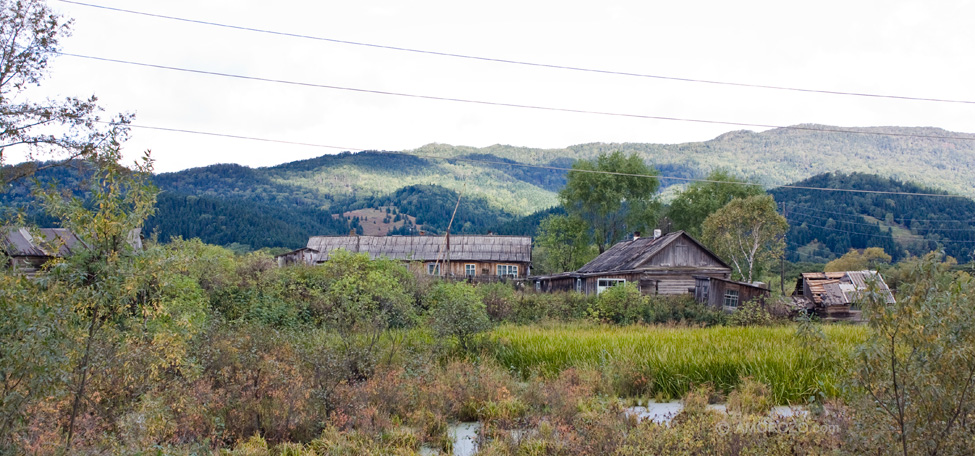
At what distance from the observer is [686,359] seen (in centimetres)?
1316

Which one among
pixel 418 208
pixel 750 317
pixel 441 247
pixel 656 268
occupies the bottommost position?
pixel 750 317

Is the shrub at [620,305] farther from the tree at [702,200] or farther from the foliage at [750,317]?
the tree at [702,200]

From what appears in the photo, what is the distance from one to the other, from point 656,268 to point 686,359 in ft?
78.5

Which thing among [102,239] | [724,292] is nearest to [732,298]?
[724,292]

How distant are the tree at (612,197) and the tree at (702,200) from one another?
291cm

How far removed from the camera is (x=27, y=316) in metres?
5.45

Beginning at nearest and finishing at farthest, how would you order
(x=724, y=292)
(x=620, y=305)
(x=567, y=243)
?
(x=620, y=305)
(x=724, y=292)
(x=567, y=243)

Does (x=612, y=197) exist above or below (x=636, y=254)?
above

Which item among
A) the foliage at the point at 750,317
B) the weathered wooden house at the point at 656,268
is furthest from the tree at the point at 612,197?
the foliage at the point at 750,317

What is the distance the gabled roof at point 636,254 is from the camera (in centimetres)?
3630

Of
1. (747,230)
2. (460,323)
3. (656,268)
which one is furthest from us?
(747,230)

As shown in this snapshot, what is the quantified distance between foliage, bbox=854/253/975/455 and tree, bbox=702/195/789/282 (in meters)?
46.3

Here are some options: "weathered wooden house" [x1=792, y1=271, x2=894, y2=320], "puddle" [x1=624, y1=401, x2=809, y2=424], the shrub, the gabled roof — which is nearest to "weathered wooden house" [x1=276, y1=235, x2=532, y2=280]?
the gabled roof

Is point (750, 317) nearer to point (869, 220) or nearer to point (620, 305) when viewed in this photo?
point (620, 305)
